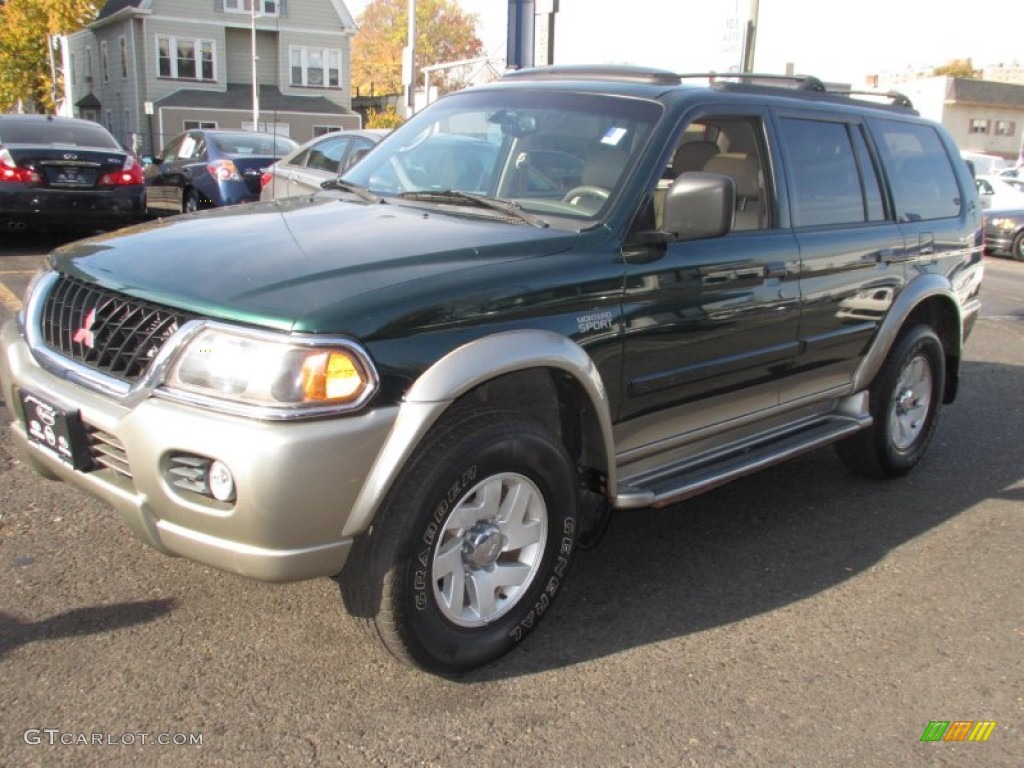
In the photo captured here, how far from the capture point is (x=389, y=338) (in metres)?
2.62

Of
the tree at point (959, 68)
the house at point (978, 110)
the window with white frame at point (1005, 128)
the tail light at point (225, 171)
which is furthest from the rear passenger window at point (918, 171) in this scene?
the tree at point (959, 68)

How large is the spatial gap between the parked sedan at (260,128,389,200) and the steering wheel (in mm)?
5436

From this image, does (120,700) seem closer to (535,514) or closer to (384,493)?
(384,493)

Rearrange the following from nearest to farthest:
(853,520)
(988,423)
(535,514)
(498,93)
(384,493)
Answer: (384,493) < (535,514) < (498,93) < (853,520) < (988,423)

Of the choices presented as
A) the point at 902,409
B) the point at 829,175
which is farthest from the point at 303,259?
the point at 902,409

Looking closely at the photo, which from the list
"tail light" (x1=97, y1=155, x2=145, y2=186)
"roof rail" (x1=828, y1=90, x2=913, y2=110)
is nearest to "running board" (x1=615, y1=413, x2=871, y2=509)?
"roof rail" (x1=828, y1=90, x2=913, y2=110)

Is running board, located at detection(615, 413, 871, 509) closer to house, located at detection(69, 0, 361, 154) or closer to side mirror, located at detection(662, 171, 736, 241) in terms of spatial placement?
side mirror, located at detection(662, 171, 736, 241)

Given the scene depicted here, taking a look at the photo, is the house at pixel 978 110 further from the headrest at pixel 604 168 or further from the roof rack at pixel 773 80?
the headrest at pixel 604 168

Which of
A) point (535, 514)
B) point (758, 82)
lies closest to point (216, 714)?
point (535, 514)

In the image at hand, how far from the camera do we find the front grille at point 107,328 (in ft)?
8.92

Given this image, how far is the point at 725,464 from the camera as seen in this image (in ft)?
12.4

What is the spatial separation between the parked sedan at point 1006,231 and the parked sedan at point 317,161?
12876mm

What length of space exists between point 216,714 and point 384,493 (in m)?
0.86

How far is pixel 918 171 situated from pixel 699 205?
7.75ft
